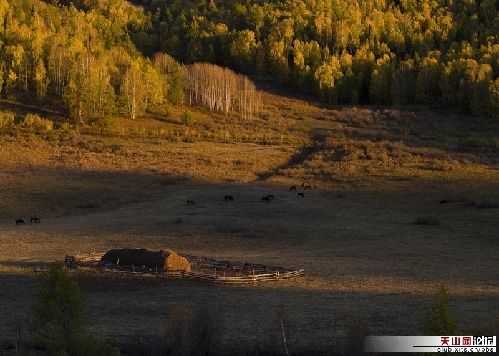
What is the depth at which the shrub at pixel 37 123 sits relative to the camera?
91512 millimetres

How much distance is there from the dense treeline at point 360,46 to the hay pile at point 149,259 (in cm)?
10051

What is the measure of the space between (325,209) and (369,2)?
150978 millimetres

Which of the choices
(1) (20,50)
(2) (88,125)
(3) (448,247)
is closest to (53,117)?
(2) (88,125)

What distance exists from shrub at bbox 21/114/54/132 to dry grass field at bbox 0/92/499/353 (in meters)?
3.33

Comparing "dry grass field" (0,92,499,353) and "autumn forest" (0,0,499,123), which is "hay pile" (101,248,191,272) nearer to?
"dry grass field" (0,92,499,353)

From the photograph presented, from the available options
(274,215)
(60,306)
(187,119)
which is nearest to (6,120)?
(187,119)

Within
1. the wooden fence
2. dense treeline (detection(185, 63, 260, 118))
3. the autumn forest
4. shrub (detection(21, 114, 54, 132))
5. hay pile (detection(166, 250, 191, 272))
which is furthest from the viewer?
dense treeline (detection(185, 63, 260, 118))

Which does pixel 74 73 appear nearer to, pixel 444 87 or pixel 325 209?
pixel 325 209

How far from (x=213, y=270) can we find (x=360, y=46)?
463ft

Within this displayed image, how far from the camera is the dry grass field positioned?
25.3m

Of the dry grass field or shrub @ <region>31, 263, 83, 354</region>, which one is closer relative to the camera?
shrub @ <region>31, 263, 83, 354</region>

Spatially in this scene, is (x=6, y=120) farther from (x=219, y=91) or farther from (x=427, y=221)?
(x=427, y=221)

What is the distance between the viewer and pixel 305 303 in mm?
26547

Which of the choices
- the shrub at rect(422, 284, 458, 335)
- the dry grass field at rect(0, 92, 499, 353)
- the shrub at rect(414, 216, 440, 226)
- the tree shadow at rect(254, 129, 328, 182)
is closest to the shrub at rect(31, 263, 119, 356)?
the dry grass field at rect(0, 92, 499, 353)
